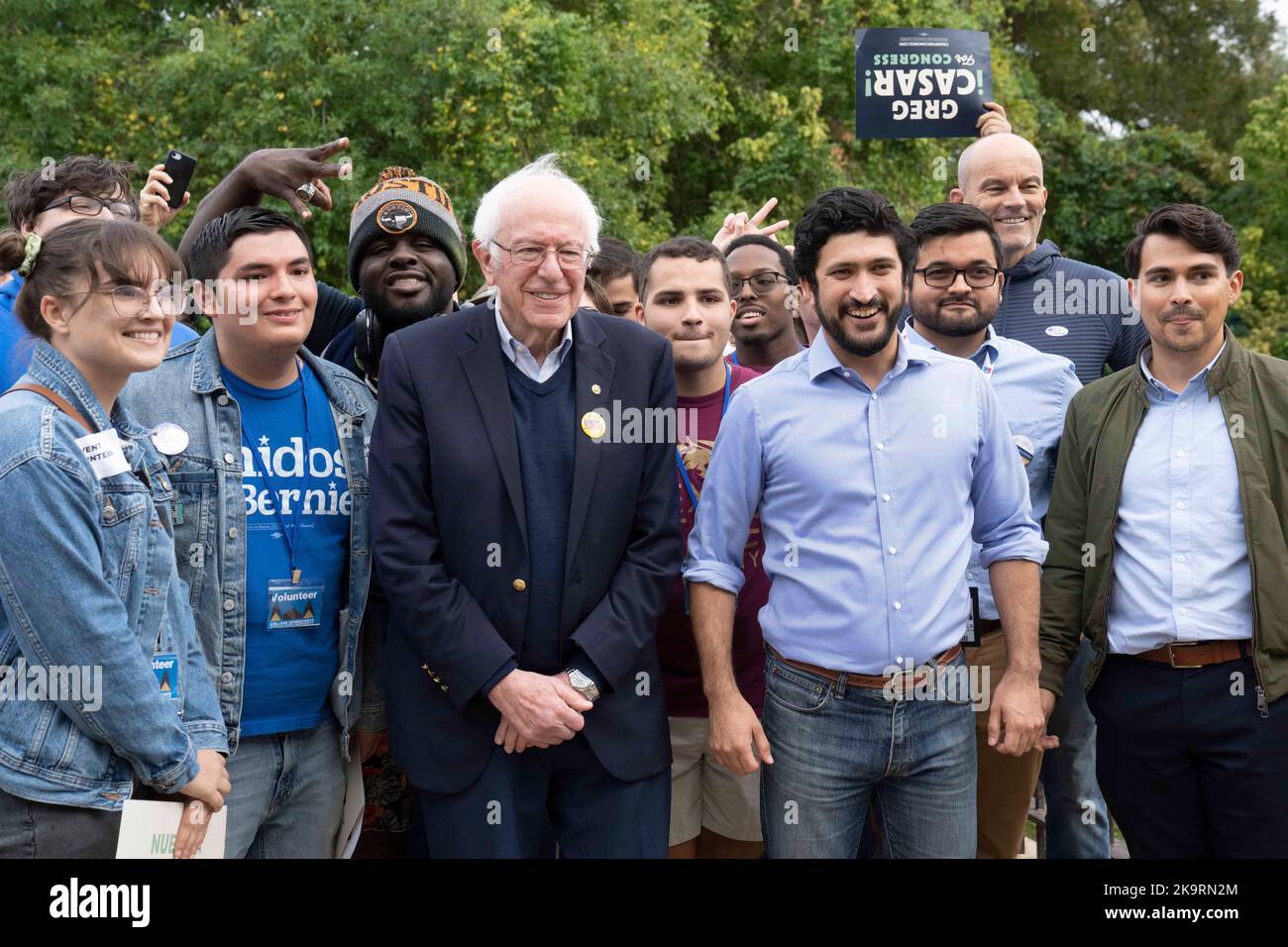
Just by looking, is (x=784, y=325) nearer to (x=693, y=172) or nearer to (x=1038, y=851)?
(x=1038, y=851)

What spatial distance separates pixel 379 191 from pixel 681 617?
1823mm

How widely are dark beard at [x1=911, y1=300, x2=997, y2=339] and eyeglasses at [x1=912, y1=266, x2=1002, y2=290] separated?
0.08m

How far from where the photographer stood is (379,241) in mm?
4219

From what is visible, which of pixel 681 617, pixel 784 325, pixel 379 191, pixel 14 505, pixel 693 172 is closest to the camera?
pixel 14 505

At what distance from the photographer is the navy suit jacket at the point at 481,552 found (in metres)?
3.21

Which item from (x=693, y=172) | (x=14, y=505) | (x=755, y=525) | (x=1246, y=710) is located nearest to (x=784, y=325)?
(x=755, y=525)

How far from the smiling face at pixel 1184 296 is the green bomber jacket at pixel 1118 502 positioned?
0.31ft

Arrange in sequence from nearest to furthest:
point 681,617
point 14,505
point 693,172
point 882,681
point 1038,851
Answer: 1. point 14,505
2. point 882,681
3. point 681,617
4. point 1038,851
5. point 693,172

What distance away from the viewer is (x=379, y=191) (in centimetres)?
432

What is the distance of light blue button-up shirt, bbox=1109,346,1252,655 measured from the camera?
11.9ft

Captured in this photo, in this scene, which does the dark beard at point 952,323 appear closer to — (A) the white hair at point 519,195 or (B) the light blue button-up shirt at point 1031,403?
(B) the light blue button-up shirt at point 1031,403

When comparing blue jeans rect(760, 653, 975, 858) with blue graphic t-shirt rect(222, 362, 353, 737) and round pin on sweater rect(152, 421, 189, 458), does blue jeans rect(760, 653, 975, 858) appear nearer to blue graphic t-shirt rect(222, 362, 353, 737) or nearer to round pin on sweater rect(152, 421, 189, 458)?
blue graphic t-shirt rect(222, 362, 353, 737)

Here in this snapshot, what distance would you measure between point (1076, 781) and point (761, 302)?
2080 millimetres

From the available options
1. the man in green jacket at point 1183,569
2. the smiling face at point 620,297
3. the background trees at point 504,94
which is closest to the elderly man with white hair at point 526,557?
the man in green jacket at point 1183,569
